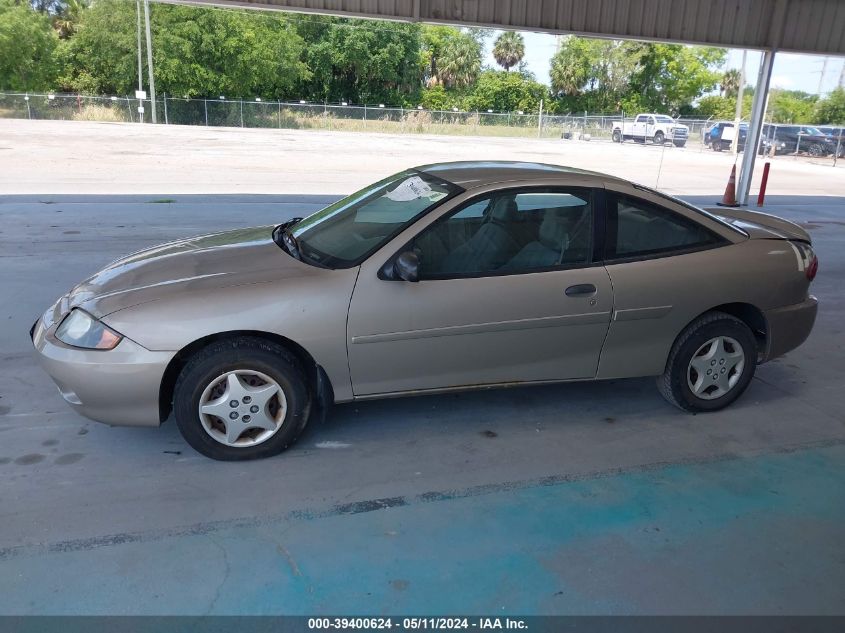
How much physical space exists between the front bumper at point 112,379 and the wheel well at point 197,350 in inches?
2.0

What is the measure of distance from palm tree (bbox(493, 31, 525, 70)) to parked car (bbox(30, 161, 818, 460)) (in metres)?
71.6

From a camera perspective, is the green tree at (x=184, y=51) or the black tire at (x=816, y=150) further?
the green tree at (x=184, y=51)

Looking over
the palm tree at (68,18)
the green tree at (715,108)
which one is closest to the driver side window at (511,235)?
the palm tree at (68,18)

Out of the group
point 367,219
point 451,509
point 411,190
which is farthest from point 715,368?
point 367,219

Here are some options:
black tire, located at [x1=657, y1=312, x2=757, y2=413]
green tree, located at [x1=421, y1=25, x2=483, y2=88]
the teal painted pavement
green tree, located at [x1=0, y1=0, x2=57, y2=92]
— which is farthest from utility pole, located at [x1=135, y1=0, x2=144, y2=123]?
the teal painted pavement

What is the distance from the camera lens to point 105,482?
140 inches

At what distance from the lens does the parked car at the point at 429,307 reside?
11.7ft

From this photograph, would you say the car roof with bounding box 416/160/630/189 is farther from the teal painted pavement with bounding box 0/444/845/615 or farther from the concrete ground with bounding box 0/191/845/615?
the teal painted pavement with bounding box 0/444/845/615

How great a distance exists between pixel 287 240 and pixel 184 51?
47846 mm

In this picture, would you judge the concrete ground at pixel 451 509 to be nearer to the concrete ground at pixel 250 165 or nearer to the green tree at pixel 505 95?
the concrete ground at pixel 250 165

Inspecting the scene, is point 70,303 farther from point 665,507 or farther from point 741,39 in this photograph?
point 741,39

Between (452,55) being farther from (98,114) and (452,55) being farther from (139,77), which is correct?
(98,114)

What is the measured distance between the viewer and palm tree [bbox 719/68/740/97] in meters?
72.4

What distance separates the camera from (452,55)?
63281 mm
